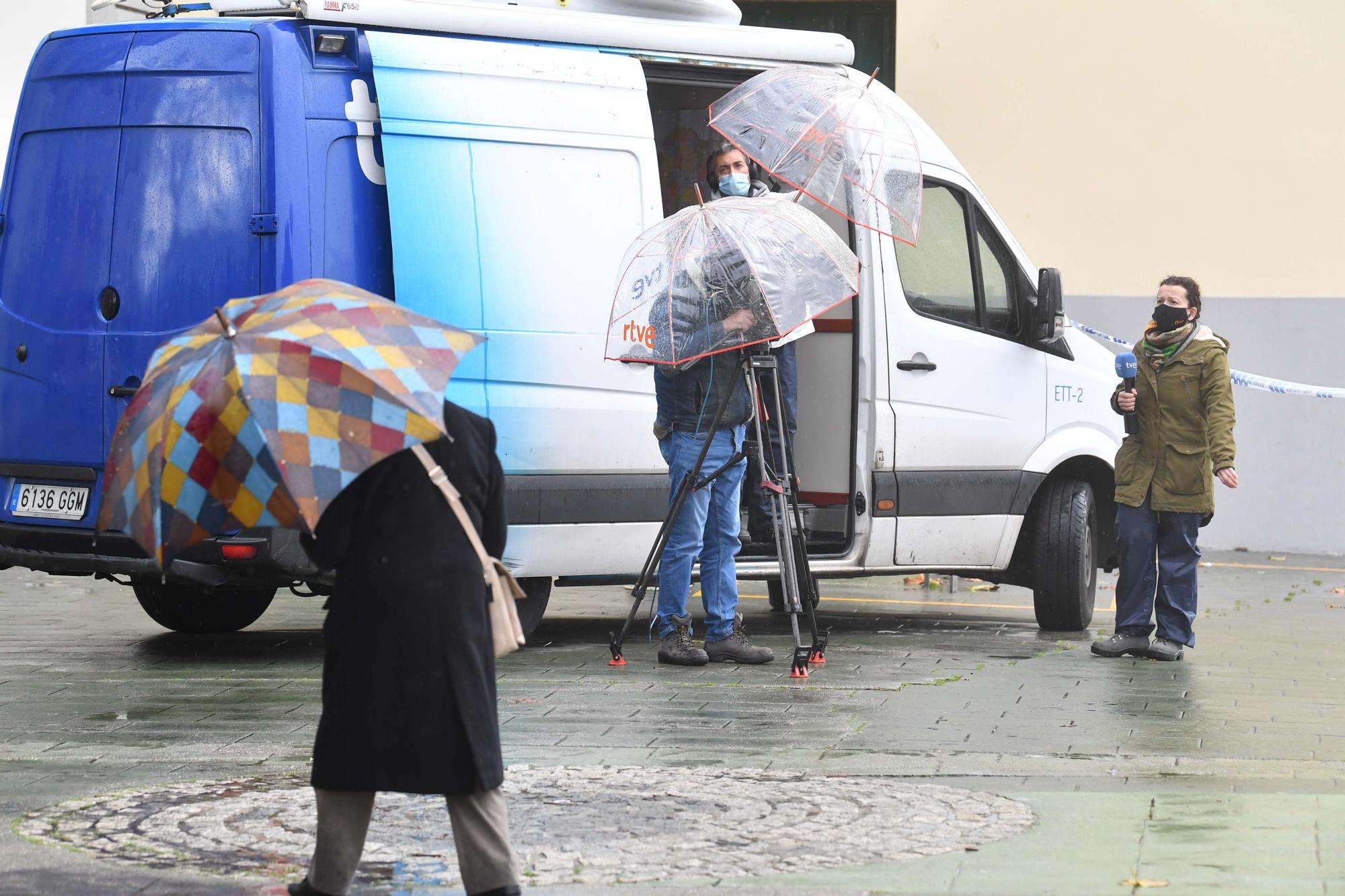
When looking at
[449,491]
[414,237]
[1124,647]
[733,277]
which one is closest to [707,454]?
[733,277]

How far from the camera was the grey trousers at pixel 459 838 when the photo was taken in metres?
4.16

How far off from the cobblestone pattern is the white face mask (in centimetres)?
335

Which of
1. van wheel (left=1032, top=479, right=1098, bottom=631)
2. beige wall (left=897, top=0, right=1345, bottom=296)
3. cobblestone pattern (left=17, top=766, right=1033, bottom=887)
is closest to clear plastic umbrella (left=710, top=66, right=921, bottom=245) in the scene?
van wheel (left=1032, top=479, right=1098, bottom=631)

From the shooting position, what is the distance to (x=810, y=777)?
235 inches

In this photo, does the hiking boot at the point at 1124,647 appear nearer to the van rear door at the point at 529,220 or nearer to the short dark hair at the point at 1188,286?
the short dark hair at the point at 1188,286

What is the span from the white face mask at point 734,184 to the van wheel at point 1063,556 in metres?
2.55

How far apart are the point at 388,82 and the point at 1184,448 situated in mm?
3887

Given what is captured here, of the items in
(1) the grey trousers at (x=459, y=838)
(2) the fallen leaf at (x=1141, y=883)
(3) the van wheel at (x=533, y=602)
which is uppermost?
(1) the grey trousers at (x=459, y=838)

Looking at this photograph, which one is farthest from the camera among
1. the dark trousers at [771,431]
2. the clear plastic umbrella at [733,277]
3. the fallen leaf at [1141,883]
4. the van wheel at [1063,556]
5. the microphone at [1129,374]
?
the van wheel at [1063,556]

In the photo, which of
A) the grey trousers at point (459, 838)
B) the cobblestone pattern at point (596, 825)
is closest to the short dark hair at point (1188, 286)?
the cobblestone pattern at point (596, 825)

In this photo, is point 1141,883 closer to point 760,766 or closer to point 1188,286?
point 760,766

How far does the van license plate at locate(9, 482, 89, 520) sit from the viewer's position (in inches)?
320

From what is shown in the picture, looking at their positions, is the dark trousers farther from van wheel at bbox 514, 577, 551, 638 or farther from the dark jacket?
van wheel at bbox 514, 577, 551, 638

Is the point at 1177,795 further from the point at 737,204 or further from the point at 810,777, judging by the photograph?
the point at 737,204
